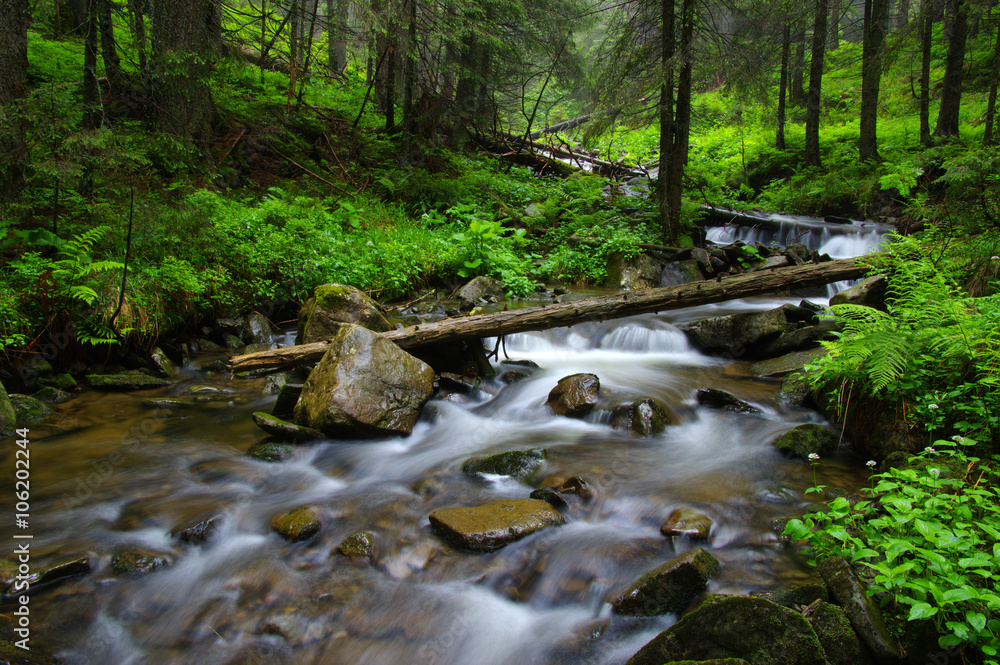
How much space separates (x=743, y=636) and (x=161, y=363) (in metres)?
7.17

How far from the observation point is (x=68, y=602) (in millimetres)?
3254

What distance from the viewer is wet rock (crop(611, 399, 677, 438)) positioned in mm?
5738

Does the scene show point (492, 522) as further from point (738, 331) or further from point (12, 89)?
point (12, 89)

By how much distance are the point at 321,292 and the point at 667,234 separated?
889 cm

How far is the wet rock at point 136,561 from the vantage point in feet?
11.8

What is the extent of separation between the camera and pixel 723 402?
20.4 ft

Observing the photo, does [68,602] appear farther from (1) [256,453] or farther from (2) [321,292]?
(2) [321,292]

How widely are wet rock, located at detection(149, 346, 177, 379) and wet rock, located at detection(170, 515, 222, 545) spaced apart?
3402mm

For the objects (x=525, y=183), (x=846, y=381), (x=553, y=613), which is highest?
(x=525, y=183)

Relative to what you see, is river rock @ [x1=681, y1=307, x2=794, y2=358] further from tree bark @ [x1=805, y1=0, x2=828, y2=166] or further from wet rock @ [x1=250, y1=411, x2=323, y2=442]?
tree bark @ [x1=805, y1=0, x2=828, y2=166]

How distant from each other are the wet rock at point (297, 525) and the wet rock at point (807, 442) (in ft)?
14.1

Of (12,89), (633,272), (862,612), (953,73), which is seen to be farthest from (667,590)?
(953,73)

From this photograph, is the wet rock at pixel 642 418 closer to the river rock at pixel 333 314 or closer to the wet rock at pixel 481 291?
the river rock at pixel 333 314

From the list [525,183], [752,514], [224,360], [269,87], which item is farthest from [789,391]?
[269,87]
